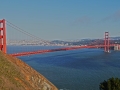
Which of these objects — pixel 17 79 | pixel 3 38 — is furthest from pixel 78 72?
pixel 17 79

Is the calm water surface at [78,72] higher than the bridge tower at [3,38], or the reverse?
the bridge tower at [3,38]

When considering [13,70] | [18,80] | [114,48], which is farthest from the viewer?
[114,48]

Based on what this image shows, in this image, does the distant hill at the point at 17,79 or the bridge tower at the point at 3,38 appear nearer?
the distant hill at the point at 17,79

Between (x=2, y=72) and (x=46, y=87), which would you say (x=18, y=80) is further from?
(x=46, y=87)

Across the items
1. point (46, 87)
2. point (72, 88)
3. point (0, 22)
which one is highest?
point (0, 22)

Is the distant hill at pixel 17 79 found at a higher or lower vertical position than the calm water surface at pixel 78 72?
higher

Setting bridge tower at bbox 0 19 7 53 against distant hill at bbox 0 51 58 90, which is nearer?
distant hill at bbox 0 51 58 90

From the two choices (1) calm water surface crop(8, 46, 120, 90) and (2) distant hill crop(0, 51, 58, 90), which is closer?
(2) distant hill crop(0, 51, 58, 90)

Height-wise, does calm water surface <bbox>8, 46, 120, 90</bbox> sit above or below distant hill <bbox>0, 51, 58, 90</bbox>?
below

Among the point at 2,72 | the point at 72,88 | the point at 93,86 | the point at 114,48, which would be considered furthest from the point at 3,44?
the point at 114,48

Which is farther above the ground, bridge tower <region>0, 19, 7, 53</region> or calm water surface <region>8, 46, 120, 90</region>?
bridge tower <region>0, 19, 7, 53</region>

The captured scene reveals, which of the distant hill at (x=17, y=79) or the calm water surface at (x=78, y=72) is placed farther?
the calm water surface at (x=78, y=72)
